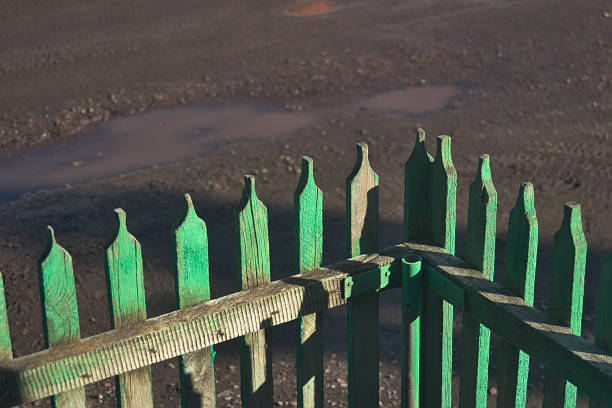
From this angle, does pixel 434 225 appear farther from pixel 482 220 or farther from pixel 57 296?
pixel 57 296

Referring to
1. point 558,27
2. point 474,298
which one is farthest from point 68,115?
point 474,298

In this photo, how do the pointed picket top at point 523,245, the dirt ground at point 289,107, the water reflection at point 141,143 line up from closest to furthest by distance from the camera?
the pointed picket top at point 523,245 < the dirt ground at point 289,107 < the water reflection at point 141,143

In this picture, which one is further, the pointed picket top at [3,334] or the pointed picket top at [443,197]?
the pointed picket top at [443,197]

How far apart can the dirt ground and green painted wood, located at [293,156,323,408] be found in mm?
1311

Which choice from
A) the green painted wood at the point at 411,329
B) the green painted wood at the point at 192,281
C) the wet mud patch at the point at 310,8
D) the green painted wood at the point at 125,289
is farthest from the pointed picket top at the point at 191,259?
the wet mud patch at the point at 310,8

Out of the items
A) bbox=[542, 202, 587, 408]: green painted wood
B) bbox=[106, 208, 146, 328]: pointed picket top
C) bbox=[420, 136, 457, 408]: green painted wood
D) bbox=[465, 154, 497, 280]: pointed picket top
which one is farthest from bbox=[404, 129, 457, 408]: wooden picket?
bbox=[106, 208, 146, 328]: pointed picket top

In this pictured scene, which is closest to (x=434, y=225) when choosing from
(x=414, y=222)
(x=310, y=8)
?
(x=414, y=222)

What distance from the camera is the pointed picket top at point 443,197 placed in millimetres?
2941

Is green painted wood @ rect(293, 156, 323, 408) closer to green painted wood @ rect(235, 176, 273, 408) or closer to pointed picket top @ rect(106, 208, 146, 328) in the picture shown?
green painted wood @ rect(235, 176, 273, 408)

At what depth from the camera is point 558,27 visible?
9.39 m

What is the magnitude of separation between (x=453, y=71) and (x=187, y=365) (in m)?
6.05

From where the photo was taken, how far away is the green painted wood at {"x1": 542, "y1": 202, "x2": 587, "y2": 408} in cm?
255

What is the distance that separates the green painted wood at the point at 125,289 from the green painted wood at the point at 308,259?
0.51 m

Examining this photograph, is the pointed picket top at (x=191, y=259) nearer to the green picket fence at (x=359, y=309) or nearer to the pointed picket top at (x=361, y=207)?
the green picket fence at (x=359, y=309)
